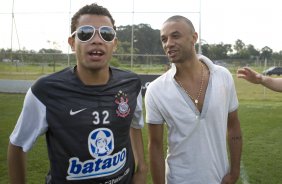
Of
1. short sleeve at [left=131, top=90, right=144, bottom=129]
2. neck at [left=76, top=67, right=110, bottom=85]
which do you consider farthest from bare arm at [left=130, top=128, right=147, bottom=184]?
neck at [left=76, top=67, right=110, bottom=85]

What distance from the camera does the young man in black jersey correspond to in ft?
7.38

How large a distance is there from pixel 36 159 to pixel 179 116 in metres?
4.95

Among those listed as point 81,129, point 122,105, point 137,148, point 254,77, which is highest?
point 254,77

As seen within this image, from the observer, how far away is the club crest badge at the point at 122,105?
2.42m

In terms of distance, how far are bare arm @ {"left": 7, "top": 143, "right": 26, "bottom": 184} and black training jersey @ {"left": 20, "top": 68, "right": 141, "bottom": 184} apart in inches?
6.8

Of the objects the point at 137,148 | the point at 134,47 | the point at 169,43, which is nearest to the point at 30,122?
the point at 137,148

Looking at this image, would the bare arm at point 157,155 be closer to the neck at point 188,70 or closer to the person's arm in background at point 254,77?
the neck at point 188,70

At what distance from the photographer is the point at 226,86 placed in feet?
9.59

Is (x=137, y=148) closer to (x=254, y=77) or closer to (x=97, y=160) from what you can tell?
(x=97, y=160)

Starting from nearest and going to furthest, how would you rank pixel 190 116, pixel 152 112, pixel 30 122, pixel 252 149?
pixel 30 122, pixel 190 116, pixel 152 112, pixel 252 149

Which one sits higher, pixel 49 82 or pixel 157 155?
pixel 49 82

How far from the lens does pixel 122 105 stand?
8.00 feet

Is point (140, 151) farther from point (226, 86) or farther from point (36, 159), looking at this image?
point (36, 159)

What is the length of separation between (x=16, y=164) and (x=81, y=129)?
45cm
